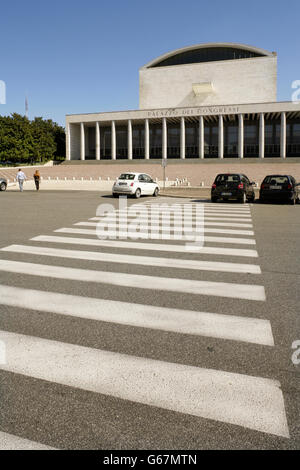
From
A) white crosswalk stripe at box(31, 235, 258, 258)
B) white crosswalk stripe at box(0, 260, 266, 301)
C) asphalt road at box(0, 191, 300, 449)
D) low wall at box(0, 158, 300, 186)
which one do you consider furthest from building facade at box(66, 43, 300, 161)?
asphalt road at box(0, 191, 300, 449)

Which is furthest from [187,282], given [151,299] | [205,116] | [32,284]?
[205,116]

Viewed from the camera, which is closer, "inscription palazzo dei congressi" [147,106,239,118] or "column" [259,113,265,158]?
"column" [259,113,265,158]

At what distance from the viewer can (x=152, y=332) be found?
13.0 feet

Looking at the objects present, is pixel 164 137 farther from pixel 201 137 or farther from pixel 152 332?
pixel 152 332

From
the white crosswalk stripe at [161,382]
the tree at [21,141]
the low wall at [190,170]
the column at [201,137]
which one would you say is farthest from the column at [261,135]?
the white crosswalk stripe at [161,382]

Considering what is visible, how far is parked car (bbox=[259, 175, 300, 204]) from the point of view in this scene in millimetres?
19109

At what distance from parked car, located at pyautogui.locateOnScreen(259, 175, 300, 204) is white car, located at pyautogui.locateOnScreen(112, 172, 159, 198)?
7.22 m

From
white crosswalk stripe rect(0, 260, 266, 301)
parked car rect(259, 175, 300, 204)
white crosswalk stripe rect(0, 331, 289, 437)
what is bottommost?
white crosswalk stripe rect(0, 331, 289, 437)

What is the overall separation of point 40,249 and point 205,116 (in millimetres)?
57644

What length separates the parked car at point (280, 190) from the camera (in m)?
19.1

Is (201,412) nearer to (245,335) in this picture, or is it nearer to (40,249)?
(245,335)

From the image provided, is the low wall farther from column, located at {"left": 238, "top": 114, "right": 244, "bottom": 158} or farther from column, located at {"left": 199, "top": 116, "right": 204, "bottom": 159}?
column, located at {"left": 238, "top": 114, "right": 244, "bottom": 158}

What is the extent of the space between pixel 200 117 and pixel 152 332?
60.9 metres

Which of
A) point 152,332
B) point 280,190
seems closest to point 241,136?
point 280,190
